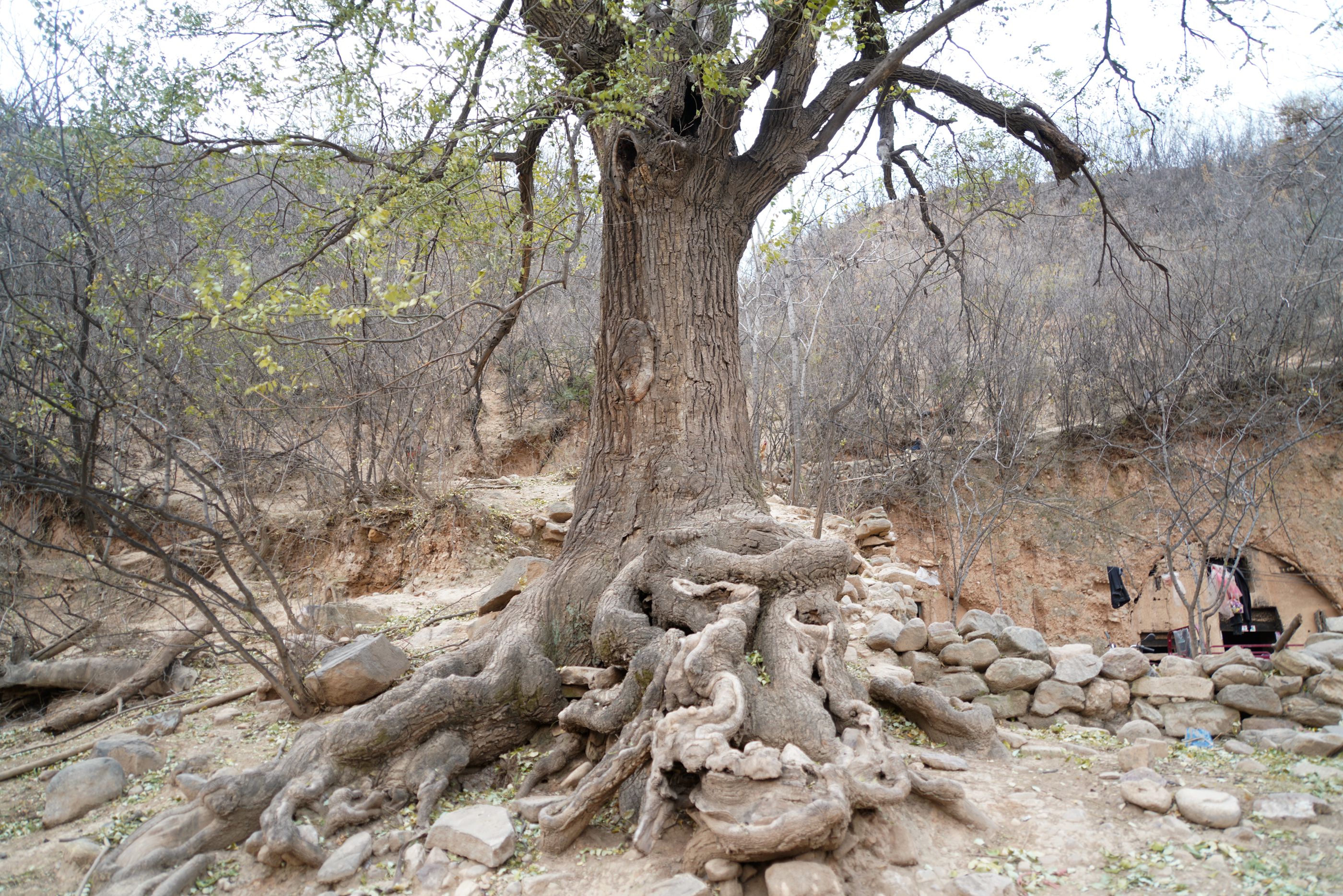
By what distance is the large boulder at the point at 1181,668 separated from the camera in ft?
13.2

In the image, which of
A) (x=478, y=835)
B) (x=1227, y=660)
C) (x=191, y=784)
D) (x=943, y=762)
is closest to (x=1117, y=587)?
(x=1227, y=660)

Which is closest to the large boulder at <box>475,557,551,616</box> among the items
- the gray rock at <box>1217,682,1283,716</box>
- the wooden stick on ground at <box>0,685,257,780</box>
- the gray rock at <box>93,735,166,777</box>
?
the wooden stick on ground at <box>0,685,257,780</box>

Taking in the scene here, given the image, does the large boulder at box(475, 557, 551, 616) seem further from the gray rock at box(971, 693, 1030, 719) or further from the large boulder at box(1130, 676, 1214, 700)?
the large boulder at box(1130, 676, 1214, 700)

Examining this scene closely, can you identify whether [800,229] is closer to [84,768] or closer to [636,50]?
[636,50]

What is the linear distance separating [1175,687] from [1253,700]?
0.35m

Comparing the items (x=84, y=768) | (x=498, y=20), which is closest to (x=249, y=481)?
(x=84, y=768)

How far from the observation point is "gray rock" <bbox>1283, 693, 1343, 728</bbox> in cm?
377

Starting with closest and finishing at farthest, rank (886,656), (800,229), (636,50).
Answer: (636,50) → (886,656) → (800,229)

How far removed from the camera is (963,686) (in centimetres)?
422

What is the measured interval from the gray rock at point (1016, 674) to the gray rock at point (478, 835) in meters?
2.89

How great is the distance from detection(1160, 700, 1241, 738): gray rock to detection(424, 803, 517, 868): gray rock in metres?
3.49

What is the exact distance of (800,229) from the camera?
5.95 metres

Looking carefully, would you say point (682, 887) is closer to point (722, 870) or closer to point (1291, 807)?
point (722, 870)

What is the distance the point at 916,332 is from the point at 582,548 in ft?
28.2
